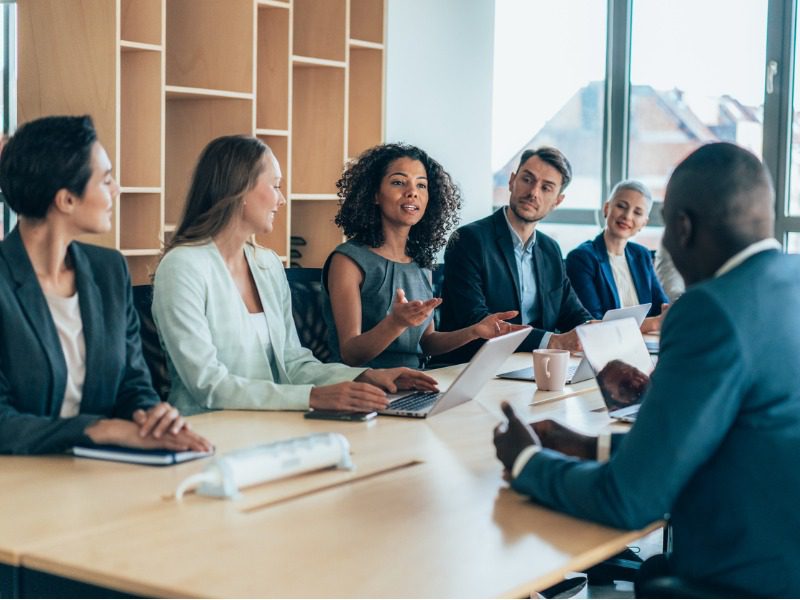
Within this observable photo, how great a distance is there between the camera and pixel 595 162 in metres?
6.29

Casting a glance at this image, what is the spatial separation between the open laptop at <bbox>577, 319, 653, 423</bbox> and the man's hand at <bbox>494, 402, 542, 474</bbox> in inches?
19.4

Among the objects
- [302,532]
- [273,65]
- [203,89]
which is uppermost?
[273,65]

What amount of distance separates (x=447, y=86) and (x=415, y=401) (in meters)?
3.70

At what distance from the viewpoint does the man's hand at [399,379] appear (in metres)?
2.58

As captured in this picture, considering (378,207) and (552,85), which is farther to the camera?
(552,85)

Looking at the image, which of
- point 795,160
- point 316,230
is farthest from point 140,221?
point 795,160

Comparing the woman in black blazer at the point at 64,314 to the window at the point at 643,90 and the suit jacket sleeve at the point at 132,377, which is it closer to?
the suit jacket sleeve at the point at 132,377

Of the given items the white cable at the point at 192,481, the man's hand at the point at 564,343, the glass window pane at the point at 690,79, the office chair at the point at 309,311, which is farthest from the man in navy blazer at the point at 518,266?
the white cable at the point at 192,481

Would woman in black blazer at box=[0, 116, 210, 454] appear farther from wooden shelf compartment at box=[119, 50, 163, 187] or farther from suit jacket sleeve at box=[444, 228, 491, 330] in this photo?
wooden shelf compartment at box=[119, 50, 163, 187]

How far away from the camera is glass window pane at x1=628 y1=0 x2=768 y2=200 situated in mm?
5695

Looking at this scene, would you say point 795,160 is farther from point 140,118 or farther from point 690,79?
point 140,118

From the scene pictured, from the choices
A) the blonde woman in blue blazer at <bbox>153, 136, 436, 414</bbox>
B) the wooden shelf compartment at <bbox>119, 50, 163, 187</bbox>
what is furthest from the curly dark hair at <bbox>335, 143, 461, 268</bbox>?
the wooden shelf compartment at <bbox>119, 50, 163, 187</bbox>

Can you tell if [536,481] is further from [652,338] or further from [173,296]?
[652,338]

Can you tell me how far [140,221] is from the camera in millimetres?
4363
